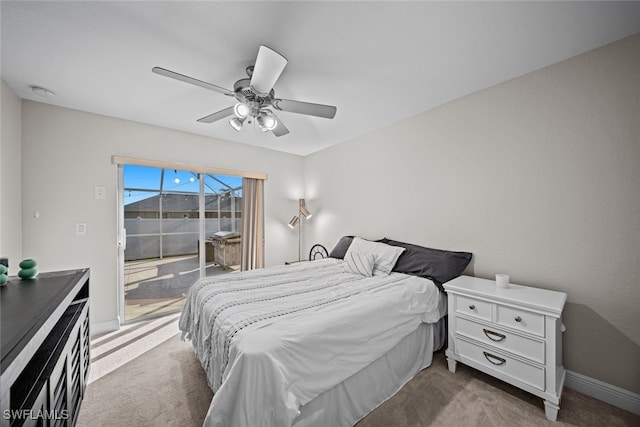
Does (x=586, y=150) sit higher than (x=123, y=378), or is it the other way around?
(x=586, y=150)

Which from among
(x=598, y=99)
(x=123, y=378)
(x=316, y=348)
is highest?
(x=598, y=99)

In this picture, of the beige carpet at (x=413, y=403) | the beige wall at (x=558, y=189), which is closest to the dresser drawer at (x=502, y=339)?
the beige carpet at (x=413, y=403)

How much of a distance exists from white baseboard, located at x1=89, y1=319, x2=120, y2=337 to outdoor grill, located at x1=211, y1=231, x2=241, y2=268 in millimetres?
1407

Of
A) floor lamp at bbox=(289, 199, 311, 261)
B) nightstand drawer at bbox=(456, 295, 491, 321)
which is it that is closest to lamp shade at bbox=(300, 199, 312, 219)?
floor lamp at bbox=(289, 199, 311, 261)

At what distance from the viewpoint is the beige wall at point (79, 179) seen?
2.59 metres

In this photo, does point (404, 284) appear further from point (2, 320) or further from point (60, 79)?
point (60, 79)

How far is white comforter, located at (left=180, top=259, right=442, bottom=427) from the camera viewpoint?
121cm

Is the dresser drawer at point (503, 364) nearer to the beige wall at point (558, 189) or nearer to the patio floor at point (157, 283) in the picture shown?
the beige wall at point (558, 189)

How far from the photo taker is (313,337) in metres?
1.41

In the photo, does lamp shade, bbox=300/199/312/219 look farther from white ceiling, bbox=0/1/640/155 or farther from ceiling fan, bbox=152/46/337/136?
ceiling fan, bbox=152/46/337/136

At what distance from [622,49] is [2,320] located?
3.92 m

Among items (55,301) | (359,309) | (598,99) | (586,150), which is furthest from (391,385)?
(598,99)

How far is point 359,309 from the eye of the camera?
67.6 inches

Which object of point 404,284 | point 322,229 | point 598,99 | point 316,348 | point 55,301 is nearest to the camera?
point 55,301
